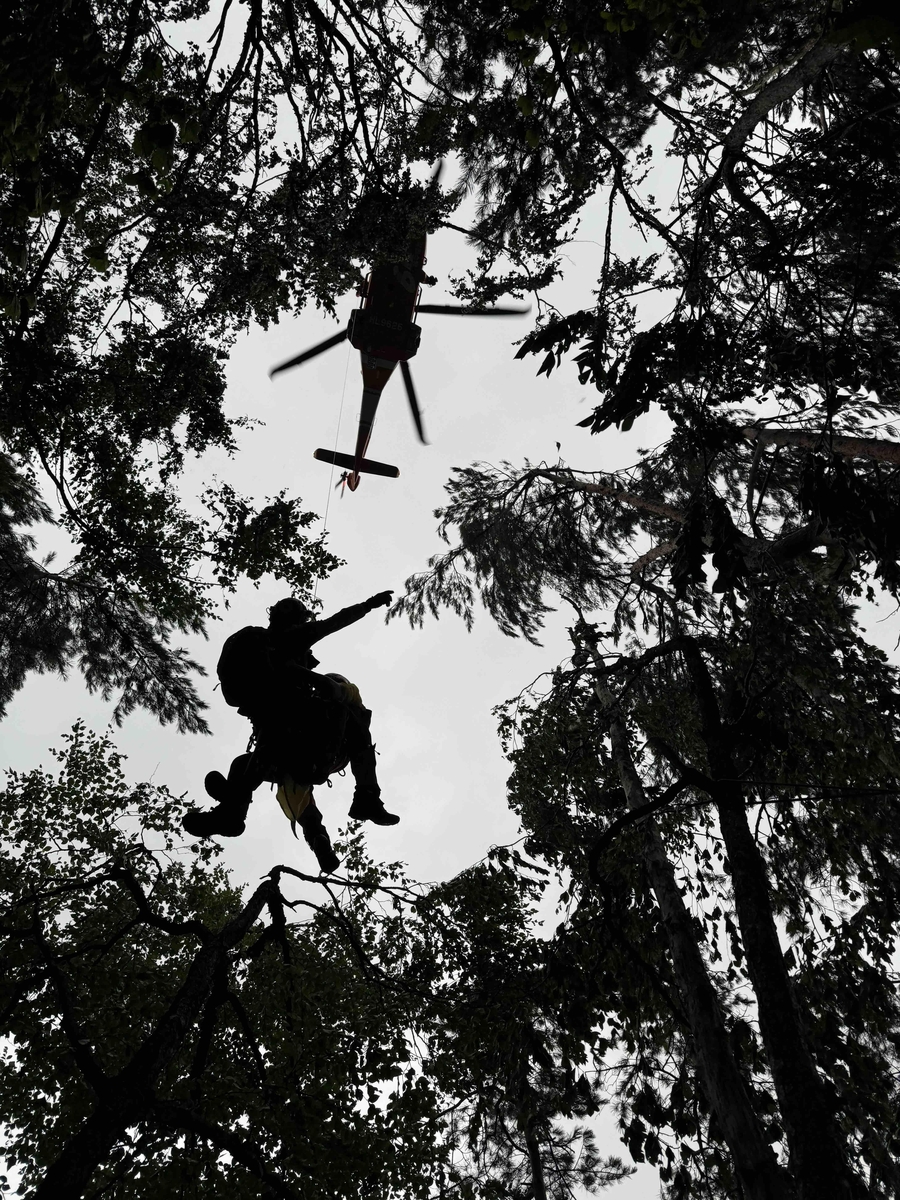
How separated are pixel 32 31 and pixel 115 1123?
12.9 feet

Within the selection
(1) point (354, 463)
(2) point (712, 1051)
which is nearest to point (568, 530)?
(1) point (354, 463)

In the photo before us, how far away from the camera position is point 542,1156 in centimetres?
1291

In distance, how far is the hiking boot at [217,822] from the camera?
473 cm

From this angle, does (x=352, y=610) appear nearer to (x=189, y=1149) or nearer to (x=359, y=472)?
(x=189, y=1149)

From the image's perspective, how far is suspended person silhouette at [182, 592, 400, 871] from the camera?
4887 mm

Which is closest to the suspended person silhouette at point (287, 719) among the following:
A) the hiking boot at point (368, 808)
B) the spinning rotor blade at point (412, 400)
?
the hiking boot at point (368, 808)

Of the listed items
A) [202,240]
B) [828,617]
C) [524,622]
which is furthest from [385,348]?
[828,617]

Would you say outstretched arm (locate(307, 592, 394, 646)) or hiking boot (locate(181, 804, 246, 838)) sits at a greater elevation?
outstretched arm (locate(307, 592, 394, 646))

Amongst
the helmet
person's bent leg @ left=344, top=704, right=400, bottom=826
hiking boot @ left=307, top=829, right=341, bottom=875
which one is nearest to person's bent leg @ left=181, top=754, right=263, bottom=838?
hiking boot @ left=307, top=829, right=341, bottom=875

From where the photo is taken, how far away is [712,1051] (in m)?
5.13

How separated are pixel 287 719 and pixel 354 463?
15.6ft

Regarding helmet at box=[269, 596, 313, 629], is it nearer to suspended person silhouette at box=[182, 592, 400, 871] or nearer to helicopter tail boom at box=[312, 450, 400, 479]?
suspended person silhouette at box=[182, 592, 400, 871]

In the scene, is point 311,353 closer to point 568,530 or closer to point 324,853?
point 568,530

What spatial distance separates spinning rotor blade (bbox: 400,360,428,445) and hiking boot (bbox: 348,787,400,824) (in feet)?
18.2
